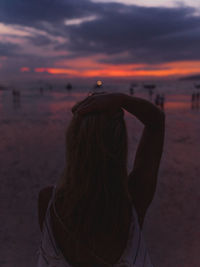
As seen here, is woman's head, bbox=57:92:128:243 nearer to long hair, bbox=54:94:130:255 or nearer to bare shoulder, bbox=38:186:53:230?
long hair, bbox=54:94:130:255

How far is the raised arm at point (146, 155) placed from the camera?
1.52m

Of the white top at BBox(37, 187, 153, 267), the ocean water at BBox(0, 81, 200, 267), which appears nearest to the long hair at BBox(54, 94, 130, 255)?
the white top at BBox(37, 187, 153, 267)

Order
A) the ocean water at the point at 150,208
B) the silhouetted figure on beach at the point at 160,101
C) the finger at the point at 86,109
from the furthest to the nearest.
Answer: the silhouetted figure on beach at the point at 160,101 < the ocean water at the point at 150,208 < the finger at the point at 86,109

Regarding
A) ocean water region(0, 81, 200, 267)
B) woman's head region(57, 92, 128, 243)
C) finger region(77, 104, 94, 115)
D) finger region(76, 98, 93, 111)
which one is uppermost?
finger region(76, 98, 93, 111)

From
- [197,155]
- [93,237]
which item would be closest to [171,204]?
[197,155]

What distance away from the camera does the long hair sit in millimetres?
1312

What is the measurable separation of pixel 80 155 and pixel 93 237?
0.50m

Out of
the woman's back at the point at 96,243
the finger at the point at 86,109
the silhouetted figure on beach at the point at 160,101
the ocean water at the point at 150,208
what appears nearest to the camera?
the finger at the point at 86,109

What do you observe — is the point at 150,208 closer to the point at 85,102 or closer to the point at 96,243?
the point at 96,243

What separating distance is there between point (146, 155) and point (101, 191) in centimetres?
39

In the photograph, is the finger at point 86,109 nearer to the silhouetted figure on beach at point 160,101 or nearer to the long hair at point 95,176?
the long hair at point 95,176

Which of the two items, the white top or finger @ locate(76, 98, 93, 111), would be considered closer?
finger @ locate(76, 98, 93, 111)

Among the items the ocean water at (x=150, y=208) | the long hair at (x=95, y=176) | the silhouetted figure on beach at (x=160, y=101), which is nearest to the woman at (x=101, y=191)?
the long hair at (x=95, y=176)

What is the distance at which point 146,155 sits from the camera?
160 cm
